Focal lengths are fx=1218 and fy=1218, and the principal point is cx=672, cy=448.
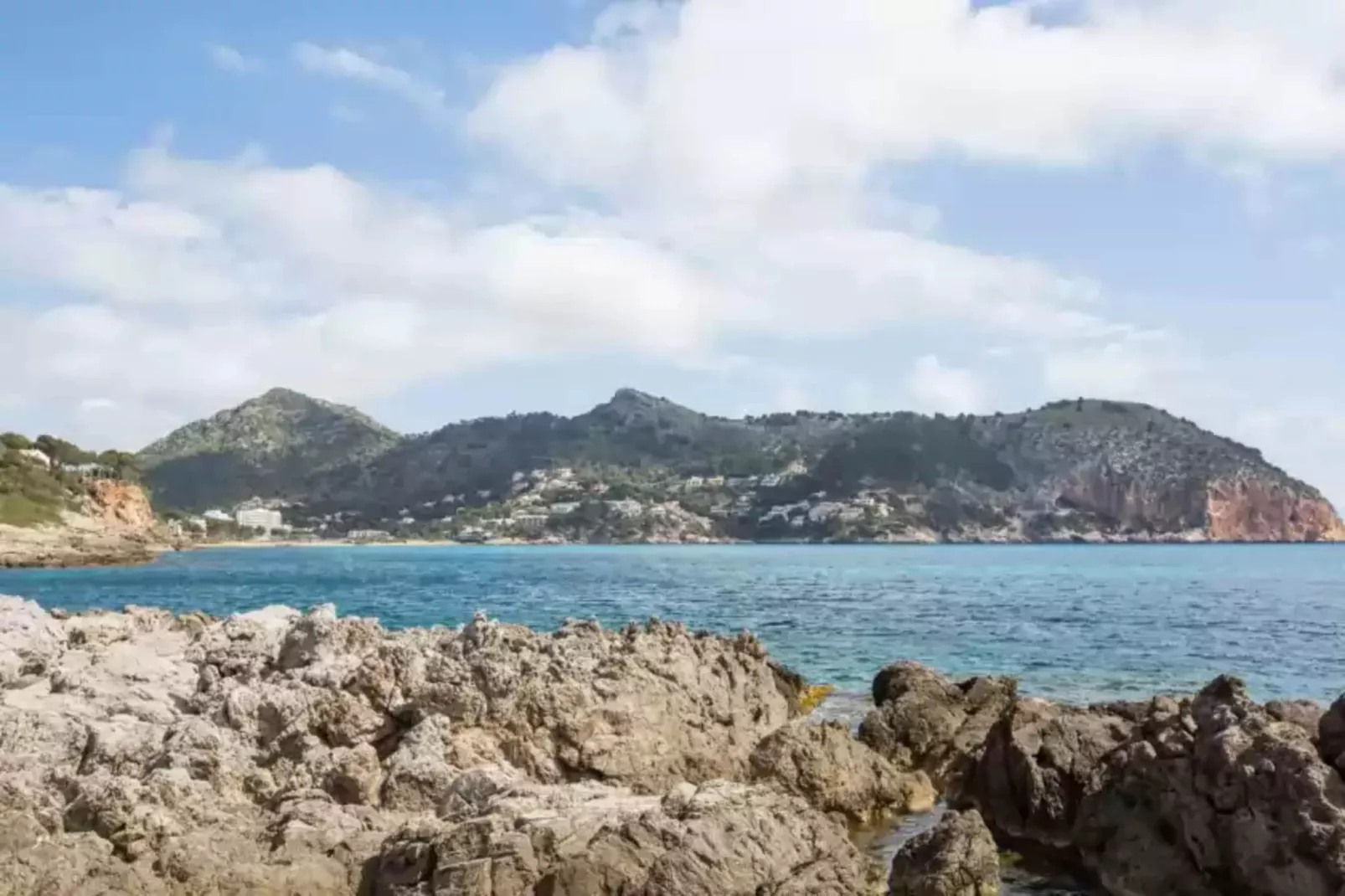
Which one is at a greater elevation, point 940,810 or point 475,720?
point 475,720

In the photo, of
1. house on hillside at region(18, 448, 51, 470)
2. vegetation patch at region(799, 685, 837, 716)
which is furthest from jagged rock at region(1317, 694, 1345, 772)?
house on hillside at region(18, 448, 51, 470)

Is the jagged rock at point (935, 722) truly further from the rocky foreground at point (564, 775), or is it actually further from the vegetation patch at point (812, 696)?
the vegetation patch at point (812, 696)

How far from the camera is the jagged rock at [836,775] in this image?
45.9 feet

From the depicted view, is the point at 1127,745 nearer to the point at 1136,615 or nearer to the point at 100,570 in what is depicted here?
the point at 1136,615

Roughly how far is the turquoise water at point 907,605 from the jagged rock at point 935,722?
5845 millimetres

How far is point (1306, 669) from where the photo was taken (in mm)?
30547

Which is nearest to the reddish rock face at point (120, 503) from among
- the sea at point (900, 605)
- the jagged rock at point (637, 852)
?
the sea at point (900, 605)

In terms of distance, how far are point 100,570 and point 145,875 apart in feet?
286

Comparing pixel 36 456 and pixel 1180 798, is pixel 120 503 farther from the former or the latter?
pixel 1180 798

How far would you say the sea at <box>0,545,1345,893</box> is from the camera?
30.0m

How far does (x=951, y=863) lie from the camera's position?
10352mm

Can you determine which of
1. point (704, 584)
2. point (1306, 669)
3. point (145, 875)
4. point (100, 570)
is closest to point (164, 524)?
point (100, 570)

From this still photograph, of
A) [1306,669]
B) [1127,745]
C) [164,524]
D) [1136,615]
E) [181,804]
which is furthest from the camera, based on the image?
[164,524]

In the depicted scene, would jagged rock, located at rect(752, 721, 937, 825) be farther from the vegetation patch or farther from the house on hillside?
the house on hillside
